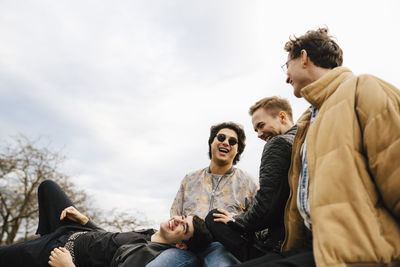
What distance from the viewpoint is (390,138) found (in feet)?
5.28

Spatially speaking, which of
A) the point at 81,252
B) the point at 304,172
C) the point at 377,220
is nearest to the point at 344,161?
the point at 377,220

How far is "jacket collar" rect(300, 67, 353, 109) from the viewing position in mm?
2082

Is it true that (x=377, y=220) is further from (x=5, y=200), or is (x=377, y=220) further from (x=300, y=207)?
(x=5, y=200)

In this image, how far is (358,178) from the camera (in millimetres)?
1652

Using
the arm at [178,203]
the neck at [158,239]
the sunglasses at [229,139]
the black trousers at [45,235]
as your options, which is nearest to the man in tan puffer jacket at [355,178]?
the neck at [158,239]

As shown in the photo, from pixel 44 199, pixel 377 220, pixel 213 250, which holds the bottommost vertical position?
pixel 377 220

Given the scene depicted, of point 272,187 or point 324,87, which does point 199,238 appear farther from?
point 324,87

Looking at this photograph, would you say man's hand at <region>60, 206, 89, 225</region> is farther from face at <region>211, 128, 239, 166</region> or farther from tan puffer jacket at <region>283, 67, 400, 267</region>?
tan puffer jacket at <region>283, 67, 400, 267</region>

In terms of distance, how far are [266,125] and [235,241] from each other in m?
1.31

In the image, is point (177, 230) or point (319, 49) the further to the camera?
point (177, 230)

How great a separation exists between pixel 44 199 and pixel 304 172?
402cm

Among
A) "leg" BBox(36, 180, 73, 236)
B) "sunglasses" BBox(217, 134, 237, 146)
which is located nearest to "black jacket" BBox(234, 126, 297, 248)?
"sunglasses" BBox(217, 134, 237, 146)

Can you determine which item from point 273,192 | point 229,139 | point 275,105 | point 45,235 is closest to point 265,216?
point 273,192

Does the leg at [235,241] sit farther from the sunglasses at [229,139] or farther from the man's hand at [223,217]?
the sunglasses at [229,139]
